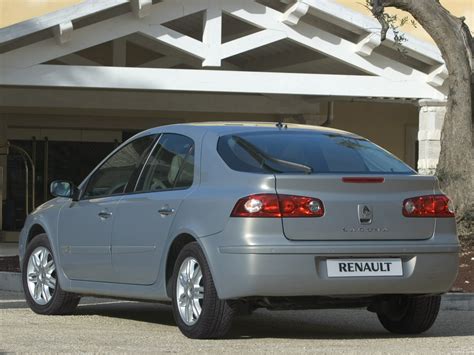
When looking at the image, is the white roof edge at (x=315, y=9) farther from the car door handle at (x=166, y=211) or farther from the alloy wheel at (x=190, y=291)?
the alloy wheel at (x=190, y=291)

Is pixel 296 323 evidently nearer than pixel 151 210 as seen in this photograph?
No

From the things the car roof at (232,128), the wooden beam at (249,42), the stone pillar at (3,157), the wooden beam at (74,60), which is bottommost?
the stone pillar at (3,157)

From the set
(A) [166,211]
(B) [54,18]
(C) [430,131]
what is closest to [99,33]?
(B) [54,18]

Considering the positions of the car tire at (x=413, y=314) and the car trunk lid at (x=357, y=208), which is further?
the car tire at (x=413, y=314)

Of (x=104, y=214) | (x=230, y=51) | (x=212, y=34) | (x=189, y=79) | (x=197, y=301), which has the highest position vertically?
A: (x=212, y=34)

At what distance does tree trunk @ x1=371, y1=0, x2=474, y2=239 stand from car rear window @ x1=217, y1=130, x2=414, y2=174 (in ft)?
23.7

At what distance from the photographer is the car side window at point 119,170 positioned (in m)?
10.6

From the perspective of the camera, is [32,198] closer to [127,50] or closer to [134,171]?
[127,50]

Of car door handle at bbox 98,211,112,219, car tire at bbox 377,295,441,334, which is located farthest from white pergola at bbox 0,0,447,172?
car tire at bbox 377,295,441,334

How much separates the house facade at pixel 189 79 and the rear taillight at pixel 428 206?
975 centimetres

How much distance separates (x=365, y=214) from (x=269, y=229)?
27.8 inches

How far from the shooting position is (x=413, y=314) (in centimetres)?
1002

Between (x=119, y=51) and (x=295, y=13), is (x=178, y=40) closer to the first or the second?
(x=295, y=13)

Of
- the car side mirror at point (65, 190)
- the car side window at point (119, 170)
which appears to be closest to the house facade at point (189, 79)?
the car side mirror at point (65, 190)
